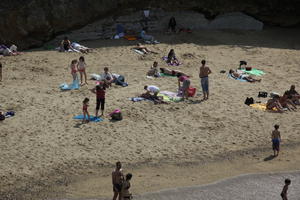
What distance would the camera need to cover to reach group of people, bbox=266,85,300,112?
805 inches

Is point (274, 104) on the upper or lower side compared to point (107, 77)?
lower

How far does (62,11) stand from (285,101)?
10967mm

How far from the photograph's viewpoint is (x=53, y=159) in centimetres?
1612

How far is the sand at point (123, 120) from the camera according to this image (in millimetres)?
16109

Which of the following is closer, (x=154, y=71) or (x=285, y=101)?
(x=285, y=101)

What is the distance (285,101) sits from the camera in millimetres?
20766

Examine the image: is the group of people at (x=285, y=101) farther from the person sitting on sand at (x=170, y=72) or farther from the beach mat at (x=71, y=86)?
the beach mat at (x=71, y=86)

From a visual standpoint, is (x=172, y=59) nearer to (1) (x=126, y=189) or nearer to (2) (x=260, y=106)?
(2) (x=260, y=106)

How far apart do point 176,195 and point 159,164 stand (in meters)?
1.74

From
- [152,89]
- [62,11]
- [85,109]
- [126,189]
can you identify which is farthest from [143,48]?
[126,189]

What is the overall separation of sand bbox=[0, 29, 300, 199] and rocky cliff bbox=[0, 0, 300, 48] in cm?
118

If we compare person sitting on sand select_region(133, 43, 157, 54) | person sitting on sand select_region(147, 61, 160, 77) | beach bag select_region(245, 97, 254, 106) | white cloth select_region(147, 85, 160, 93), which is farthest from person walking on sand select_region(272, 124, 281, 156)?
person sitting on sand select_region(133, 43, 157, 54)

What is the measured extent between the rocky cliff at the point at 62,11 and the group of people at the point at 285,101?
30.1 ft

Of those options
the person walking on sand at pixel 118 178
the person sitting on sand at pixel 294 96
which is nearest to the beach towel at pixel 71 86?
the person walking on sand at pixel 118 178
